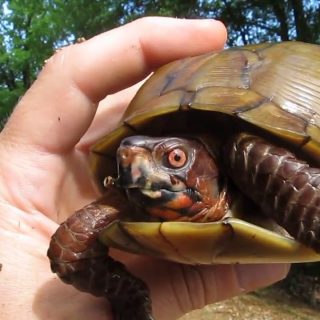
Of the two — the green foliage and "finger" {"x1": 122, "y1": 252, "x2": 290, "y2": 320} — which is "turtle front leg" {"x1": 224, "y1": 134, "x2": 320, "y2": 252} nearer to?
"finger" {"x1": 122, "y1": 252, "x2": 290, "y2": 320}

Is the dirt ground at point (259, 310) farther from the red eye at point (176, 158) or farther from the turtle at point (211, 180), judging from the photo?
the red eye at point (176, 158)

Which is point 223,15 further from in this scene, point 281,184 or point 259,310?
point 281,184

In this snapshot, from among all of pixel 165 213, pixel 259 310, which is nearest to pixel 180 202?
pixel 165 213

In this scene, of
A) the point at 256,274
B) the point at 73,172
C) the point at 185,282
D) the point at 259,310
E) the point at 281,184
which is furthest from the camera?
the point at 259,310

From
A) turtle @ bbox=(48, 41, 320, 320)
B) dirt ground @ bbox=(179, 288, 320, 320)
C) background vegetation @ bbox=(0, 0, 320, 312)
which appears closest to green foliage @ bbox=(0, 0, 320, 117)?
background vegetation @ bbox=(0, 0, 320, 312)

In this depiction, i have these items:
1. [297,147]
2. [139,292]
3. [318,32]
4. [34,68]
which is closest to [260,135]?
[297,147]

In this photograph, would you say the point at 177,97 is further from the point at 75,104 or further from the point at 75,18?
the point at 75,18

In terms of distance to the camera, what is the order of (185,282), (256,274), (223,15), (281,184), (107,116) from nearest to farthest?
1. (281,184)
2. (185,282)
3. (256,274)
4. (107,116)
5. (223,15)
